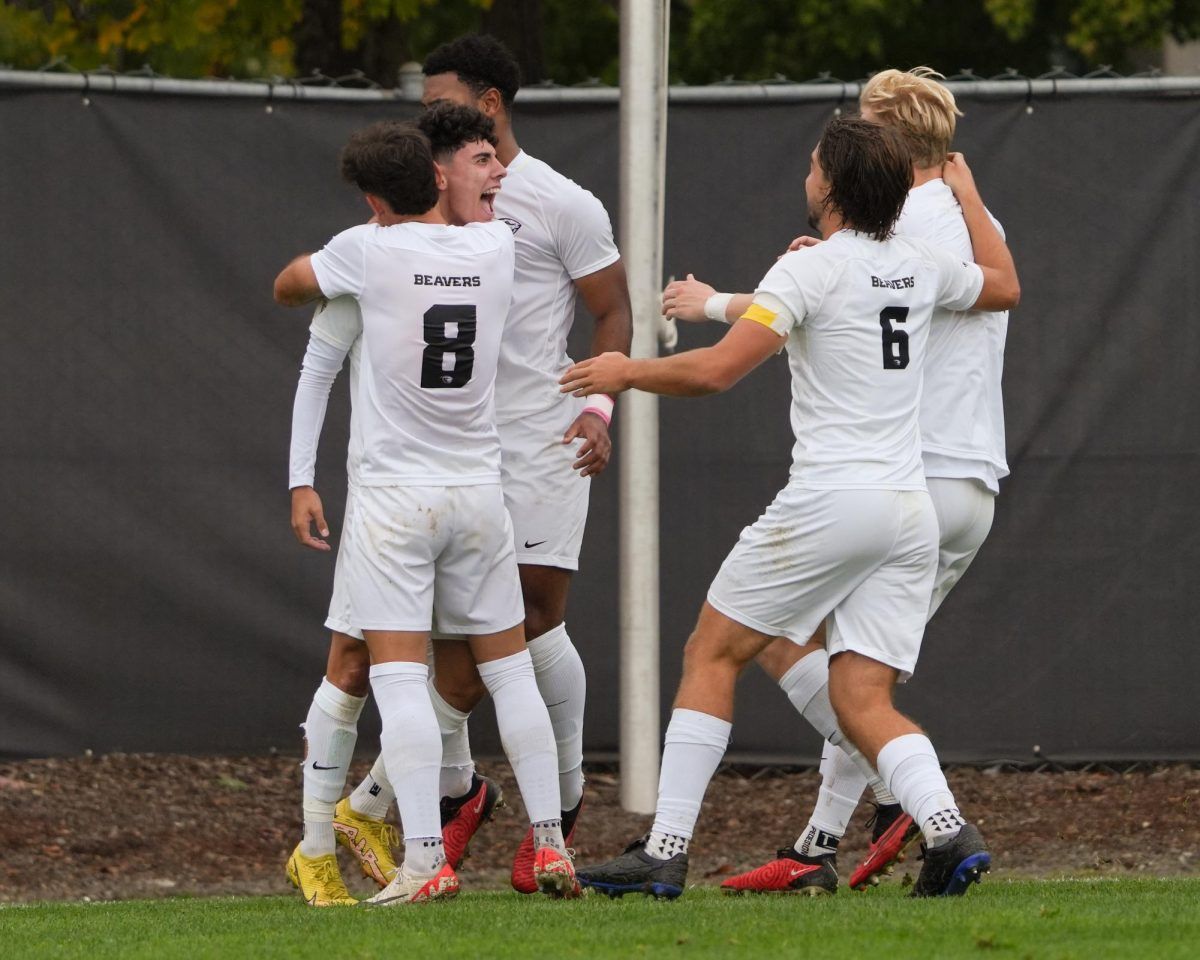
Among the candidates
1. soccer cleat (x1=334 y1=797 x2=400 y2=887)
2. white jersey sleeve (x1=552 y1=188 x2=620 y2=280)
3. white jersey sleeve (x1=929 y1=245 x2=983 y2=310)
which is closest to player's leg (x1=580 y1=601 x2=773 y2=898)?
soccer cleat (x1=334 y1=797 x2=400 y2=887)

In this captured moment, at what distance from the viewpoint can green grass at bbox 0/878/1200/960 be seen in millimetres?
4020

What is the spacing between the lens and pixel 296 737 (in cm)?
730

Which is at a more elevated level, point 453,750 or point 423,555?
point 423,555

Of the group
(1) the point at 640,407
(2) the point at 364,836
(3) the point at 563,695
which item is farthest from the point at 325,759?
(1) the point at 640,407

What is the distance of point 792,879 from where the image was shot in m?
5.20

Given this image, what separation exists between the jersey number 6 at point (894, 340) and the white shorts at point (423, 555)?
1061 mm

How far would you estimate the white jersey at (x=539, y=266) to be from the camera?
218 inches

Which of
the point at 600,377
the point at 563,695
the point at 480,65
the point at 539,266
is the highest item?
the point at 480,65

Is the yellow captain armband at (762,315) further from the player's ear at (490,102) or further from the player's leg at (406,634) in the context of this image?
the player's ear at (490,102)

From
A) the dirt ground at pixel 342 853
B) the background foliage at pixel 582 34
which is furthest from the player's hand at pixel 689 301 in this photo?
the background foliage at pixel 582 34

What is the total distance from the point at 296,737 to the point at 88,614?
89 cm

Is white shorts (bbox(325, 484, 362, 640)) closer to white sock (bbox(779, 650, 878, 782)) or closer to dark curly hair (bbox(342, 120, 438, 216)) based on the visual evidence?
dark curly hair (bbox(342, 120, 438, 216))

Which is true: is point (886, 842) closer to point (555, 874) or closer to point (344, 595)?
point (555, 874)

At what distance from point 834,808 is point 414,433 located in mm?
1548
